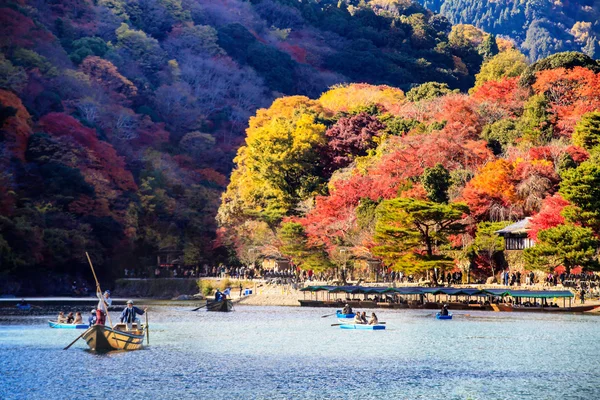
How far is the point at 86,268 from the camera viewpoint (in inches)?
3819

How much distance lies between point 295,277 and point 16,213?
24059 millimetres

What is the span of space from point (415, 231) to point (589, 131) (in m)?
16.2

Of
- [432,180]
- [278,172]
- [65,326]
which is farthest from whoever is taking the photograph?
[278,172]

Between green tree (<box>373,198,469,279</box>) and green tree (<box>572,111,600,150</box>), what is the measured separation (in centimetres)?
1125

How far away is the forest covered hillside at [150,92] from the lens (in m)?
93.3

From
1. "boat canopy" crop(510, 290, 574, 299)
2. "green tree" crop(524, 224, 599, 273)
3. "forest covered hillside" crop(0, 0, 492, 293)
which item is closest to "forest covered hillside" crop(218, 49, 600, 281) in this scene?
"green tree" crop(524, 224, 599, 273)

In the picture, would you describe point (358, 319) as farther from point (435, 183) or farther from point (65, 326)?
point (435, 183)

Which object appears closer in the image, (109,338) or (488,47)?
(109,338)

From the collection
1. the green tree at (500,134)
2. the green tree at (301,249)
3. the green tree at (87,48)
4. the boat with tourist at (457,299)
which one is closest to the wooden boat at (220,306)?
the boat with tourist at (457,299)

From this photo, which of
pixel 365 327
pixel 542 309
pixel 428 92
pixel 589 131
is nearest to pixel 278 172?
pixel 428 92

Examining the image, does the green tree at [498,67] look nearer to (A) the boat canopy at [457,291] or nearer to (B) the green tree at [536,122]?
(B) the green tree at [536,122]

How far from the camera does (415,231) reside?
7338 centimetres

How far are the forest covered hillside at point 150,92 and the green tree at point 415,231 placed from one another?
30.0 meters

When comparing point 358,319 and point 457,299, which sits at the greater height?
point 457,299
